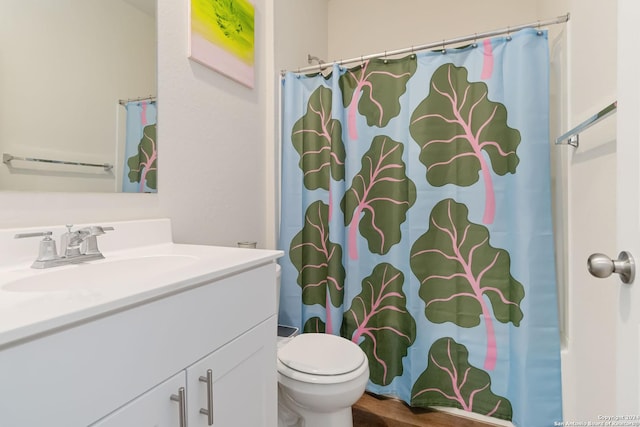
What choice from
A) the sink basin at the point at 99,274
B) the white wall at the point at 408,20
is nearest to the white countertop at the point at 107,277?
the sink basin at the point at 99,274

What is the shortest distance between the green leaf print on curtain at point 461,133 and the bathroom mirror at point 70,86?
1.19 meters

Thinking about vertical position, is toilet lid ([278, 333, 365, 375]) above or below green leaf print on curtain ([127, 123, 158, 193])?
below

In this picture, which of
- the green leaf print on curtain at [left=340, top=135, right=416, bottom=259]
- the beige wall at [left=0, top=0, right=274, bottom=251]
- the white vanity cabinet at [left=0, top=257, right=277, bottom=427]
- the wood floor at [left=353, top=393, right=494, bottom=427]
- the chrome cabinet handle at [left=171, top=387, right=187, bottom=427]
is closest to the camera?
the white vanity cabinet at [left=0, top=257, right=277, bottom=427]

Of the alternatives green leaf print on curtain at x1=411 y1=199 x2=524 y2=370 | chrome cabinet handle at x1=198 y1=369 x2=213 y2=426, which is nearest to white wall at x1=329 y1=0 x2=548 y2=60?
green leaf print on curtain at x1=411 y1=199 x2=524 y2=370

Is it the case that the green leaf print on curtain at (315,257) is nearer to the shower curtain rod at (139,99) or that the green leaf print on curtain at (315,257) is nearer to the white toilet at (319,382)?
the white toilet at (319,382)

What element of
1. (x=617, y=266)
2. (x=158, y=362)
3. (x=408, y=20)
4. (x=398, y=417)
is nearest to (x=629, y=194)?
(x=617, y=266)

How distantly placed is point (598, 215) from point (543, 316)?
19.6 inches

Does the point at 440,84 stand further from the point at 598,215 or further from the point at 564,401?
the point at 564,401

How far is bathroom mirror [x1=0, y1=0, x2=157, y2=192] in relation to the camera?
0.84 meters

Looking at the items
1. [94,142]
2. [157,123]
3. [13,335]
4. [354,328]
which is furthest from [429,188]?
[13,335]

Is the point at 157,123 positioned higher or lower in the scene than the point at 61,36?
lower

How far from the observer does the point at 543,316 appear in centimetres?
130

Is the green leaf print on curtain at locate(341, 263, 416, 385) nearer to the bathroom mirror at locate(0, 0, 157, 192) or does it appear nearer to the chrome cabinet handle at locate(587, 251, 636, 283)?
the chrome cabinet handle at locate(587, 251, 636, 283)

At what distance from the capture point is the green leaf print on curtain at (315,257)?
5.65 feet
